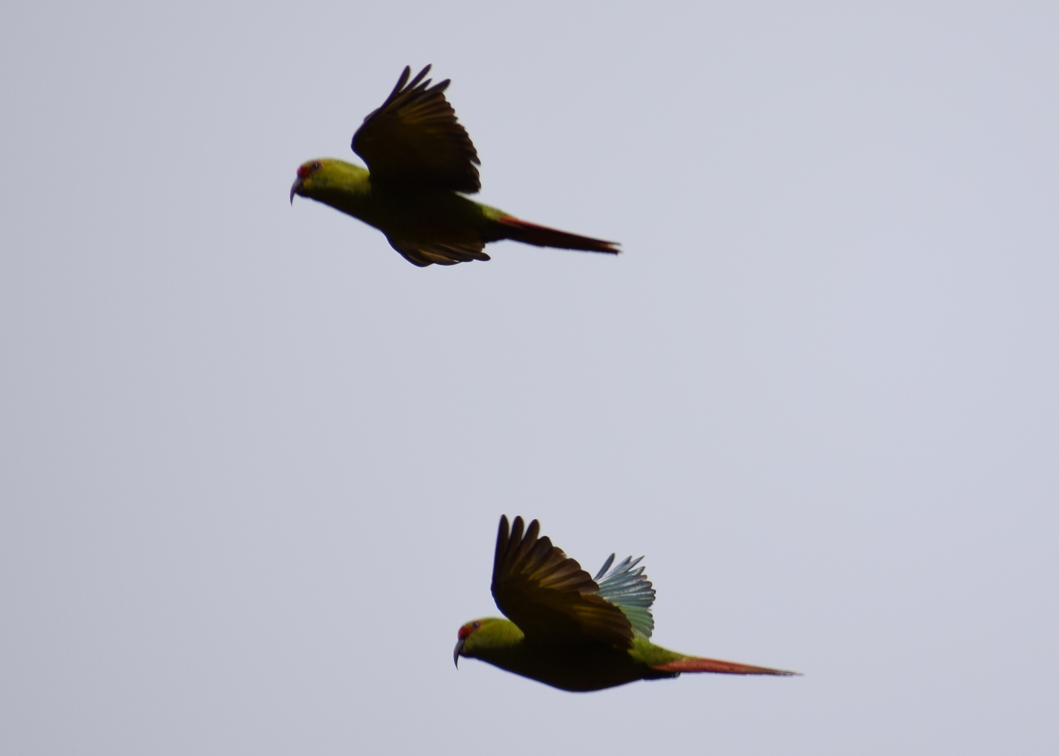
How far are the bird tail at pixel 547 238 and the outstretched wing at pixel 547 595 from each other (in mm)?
1699

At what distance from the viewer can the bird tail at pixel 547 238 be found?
6665 millimetres

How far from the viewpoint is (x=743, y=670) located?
6.38 metres

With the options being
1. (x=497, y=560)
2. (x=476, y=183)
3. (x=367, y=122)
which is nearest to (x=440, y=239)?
(x=476, y=183)

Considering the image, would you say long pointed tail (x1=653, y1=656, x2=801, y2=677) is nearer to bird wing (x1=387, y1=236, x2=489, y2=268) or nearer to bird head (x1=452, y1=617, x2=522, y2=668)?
bird head (x1=452, y1=617, x2=522, y2=668)

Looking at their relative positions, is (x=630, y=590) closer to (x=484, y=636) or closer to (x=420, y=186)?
(x=484, y=636)

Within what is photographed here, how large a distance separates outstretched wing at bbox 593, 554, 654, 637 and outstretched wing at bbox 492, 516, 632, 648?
1.10 metres

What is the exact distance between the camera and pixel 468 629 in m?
7.09

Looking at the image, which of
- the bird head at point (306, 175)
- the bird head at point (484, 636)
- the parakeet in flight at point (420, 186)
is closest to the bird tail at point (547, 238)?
the parakeet in flight at point (420, 186)

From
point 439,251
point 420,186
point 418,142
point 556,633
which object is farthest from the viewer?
point 439,251

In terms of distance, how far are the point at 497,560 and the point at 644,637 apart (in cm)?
151

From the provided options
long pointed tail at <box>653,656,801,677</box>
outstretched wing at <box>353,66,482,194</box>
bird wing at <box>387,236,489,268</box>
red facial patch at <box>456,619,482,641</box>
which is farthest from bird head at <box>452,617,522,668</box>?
outstretched wing at <box>353,66,482,194</box>

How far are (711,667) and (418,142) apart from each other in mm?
3646

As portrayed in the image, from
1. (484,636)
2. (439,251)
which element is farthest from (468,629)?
(439,251)

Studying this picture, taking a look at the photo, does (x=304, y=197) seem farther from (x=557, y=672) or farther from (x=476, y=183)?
(x=557, y=672)
